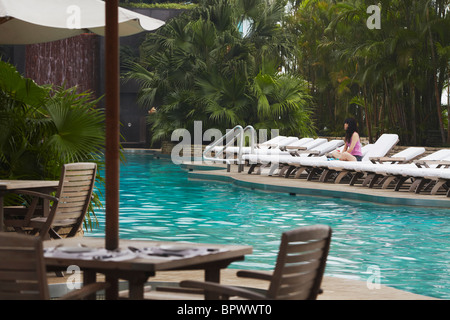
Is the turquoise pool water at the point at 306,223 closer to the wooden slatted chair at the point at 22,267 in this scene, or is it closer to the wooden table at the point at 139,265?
the wooden table at the point at 139,265

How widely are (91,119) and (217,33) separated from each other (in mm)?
20618

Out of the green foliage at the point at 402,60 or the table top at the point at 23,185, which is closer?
the table top at the point at 23,185

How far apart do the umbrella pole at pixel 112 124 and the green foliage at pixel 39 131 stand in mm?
4050

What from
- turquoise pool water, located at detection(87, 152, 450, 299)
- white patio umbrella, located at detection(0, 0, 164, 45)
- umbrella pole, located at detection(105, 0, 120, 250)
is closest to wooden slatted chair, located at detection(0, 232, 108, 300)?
umbrella pole, located at detection(105, 0, 120, 250)

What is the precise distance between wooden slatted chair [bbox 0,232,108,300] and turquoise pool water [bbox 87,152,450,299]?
4.05m

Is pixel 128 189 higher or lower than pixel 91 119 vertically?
lower

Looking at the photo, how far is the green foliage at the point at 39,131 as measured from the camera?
7926 millimetres

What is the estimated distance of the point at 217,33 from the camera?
1113 inches

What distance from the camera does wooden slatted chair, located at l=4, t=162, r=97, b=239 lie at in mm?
6414

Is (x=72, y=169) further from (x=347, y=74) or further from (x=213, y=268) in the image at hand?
(x=347, y=74)

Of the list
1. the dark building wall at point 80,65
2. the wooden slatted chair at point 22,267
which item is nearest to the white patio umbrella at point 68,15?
the wooden slatted chair at point 22,267

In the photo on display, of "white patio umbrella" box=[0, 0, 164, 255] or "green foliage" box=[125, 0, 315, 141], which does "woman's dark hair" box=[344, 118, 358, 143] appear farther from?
"green foliage" box=[125, 0, 315, 141]

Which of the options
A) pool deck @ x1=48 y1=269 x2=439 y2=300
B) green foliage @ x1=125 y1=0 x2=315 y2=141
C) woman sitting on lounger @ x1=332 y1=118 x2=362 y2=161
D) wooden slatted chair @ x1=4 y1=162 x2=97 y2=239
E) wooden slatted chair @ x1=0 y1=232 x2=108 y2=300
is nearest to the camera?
wooden slatted chair @ x1=0 y1=232 x2=108 y2=300
